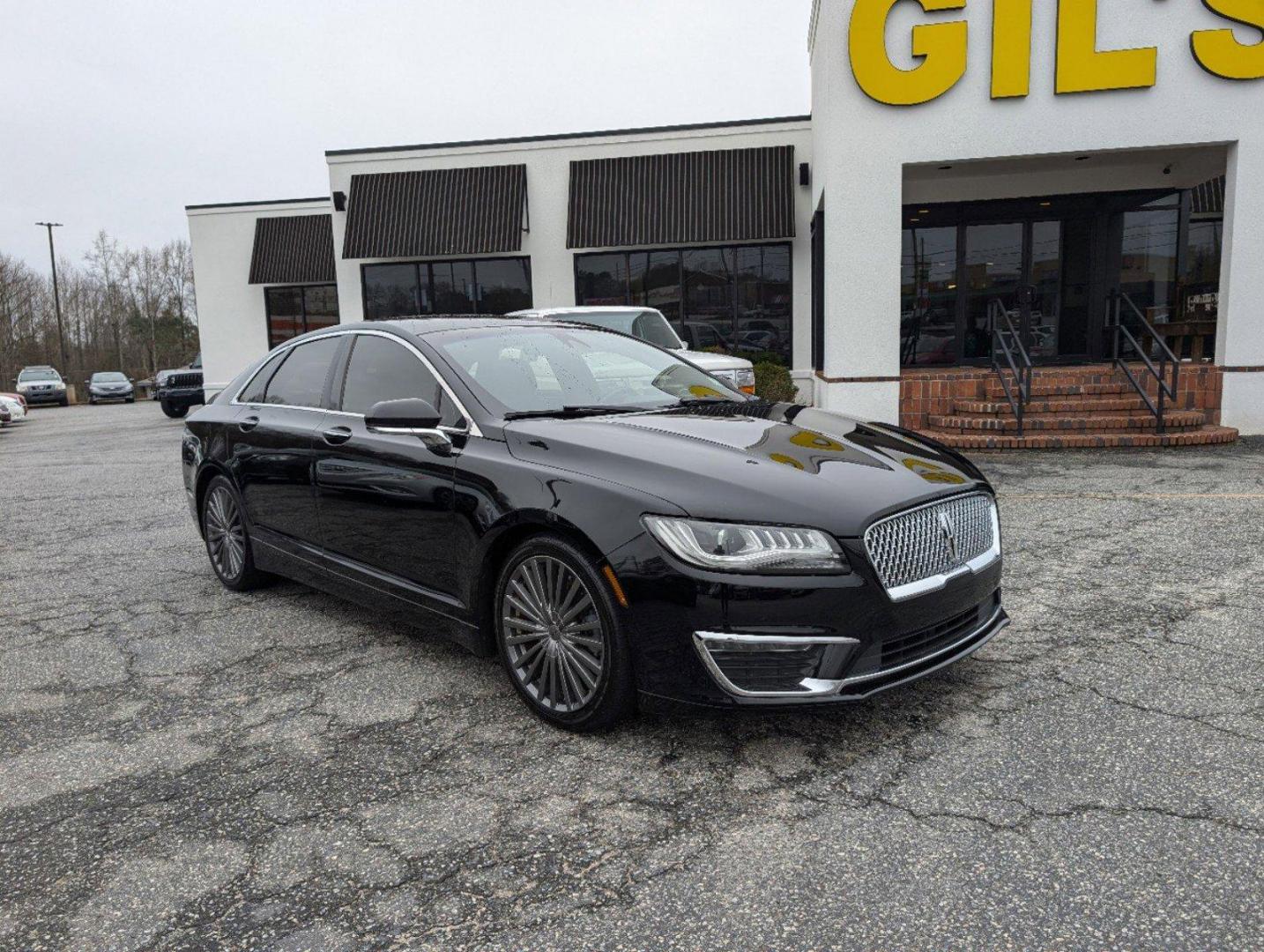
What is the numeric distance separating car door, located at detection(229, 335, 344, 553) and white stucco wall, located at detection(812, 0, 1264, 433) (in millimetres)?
8265

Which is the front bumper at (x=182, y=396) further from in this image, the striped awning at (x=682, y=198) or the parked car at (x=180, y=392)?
the striped awning at (x=682, y=198)

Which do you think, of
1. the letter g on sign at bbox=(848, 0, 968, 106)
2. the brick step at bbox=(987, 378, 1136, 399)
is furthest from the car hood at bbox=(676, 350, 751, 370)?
Answer: the letter g on sign at bbox=(848, 0, 968, 106)

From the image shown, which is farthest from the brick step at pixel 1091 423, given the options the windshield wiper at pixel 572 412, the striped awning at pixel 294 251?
the striped awning at pixel 294 251

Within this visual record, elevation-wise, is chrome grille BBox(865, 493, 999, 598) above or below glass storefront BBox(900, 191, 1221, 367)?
below

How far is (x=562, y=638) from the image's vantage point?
3.37 meters

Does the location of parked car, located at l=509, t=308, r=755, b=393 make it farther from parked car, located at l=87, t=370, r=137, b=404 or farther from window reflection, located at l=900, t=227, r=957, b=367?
parked car, located at l=87, t=370, r=137, b=404

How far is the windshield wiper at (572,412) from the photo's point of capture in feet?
12.6

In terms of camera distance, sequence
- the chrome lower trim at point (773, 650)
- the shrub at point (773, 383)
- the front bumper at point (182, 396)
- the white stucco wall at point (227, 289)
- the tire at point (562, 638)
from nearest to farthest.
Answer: the chrome lower trim at point (773, 650), the tire at point (562, 638), the shrub at point (773, 383), the front bumper at point (182, 396), the white stucco wall at point (227, 289)

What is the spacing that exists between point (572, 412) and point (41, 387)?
43.3 metres

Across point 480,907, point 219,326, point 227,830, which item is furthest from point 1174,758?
point 219,326

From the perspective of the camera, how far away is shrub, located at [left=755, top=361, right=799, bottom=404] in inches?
569

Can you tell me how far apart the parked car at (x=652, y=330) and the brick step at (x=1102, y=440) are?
266 cm

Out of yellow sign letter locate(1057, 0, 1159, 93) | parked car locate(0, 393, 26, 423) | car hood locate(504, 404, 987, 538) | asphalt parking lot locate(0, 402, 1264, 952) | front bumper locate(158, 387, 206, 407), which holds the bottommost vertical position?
asphalt parking lot locate(0, 402, 1264, 952)

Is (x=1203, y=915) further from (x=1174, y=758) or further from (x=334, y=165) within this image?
(x=334, y=165)
